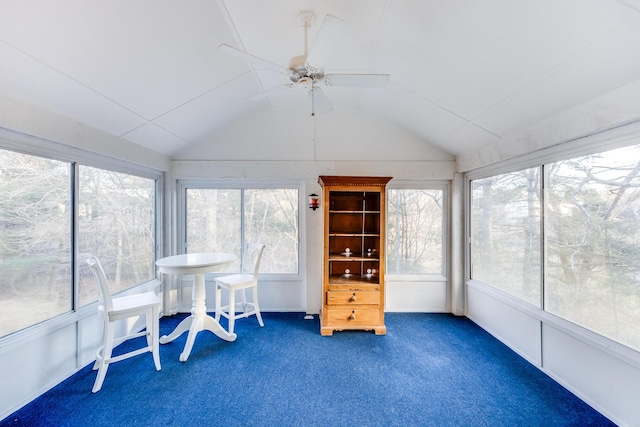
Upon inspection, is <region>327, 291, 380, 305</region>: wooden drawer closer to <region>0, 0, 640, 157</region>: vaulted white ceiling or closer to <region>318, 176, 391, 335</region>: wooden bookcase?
<region>318, 176, 391, 335</region>: wooden bookcase

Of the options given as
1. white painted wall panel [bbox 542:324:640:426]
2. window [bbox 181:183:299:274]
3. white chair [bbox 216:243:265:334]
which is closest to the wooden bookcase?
window [bbox 181:183:299:274]

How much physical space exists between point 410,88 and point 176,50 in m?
2.09

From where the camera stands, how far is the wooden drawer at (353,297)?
3129 millimetres

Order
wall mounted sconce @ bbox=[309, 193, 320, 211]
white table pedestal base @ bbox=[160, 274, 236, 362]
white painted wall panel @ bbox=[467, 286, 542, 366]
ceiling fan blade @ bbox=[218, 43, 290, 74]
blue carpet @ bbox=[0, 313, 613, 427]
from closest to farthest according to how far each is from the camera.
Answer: ceiling fan blade @ bbox=[218, 43, 290, 74] < blue carpet @ bbox=[0, 313, 613, 427] < white painted wall panel @ bbox=[467, 286, 542, 366] < white table pedestal base @ bbox=[160, 274, 236, 362] < wall mounted sconce @ bbox=[309, 193, 320, 211]

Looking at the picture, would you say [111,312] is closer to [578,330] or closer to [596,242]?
[578,330]

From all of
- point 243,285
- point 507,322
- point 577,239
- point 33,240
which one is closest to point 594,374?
point 507,322

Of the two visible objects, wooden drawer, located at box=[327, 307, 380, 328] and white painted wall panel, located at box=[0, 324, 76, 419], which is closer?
white painted wall panel, located at box=[0, 324, 76, 419]

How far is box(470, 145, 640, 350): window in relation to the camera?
73.2 inches

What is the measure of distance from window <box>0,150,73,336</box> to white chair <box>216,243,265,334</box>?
135cm

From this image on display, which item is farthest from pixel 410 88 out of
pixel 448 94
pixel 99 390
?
pixel 99 390

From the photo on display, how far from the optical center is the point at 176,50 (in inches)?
80.5

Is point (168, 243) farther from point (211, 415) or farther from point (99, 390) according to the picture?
point (211, 415)

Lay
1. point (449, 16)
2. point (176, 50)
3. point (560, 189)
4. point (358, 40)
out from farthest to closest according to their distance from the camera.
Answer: point (560, 189) < point (358, 40) < point (176, 50) < point (449, 16)

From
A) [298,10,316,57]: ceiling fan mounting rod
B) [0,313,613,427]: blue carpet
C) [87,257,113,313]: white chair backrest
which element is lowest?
[0,313,613,427]: blue carpet
